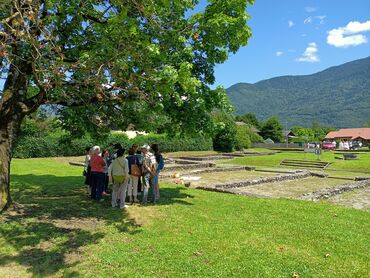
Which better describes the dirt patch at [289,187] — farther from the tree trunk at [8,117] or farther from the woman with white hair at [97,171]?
the tree trunk at [8,117]

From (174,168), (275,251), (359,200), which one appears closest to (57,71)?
(275,251)

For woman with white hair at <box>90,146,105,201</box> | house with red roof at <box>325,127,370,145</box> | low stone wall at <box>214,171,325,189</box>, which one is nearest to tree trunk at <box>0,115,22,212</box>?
woman with white hair at <box>90,146,105,201</box>

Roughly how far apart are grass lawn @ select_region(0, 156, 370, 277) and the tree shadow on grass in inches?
0.8

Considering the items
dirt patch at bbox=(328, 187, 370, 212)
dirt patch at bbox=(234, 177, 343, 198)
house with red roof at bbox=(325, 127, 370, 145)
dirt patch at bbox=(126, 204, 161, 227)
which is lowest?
dirt patch at bbox=(328, 187, 370, 212)

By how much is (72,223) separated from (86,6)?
17.9 ft

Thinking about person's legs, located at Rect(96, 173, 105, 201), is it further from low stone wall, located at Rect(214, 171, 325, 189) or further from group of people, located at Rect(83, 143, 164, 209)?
low stone wall, located at Rect(214, 171, 325, 189)

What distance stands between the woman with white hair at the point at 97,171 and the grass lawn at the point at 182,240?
0.47 m

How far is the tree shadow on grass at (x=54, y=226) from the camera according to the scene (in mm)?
6543

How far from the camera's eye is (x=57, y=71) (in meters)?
6.97

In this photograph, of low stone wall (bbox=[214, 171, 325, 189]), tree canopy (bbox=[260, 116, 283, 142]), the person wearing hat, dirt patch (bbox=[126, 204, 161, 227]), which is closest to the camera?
dirt patch (bbox=[126, 204, 161, 227])

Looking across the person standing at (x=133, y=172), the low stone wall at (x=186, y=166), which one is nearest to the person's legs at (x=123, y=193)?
the person standing at (x=133, y=172)

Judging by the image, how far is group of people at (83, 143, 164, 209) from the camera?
10.4 meters

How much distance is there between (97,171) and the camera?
1163 centimetres

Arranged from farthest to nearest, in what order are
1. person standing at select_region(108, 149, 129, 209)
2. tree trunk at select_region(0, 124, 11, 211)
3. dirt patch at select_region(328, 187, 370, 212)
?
dirt patch at select_region(328, 187, 370, 212), person standing at select_region(108, 149, 129, 209), tree trunk at select_region(0, 124, 11, 211)
